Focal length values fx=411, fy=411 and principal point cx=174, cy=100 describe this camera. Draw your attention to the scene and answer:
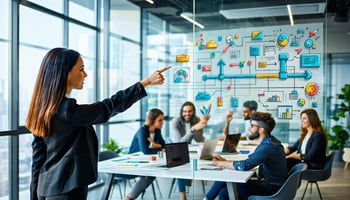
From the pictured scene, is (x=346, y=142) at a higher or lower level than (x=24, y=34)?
lower

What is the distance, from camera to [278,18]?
15.8 ft

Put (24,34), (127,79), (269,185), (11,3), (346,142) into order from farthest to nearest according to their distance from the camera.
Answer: (127,79), (346,142), (24,34), (11,3), (269,185)

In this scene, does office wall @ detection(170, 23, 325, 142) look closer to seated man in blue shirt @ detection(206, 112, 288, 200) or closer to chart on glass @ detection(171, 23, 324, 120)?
chart on glass @ detection(171, 23, 324, 120)

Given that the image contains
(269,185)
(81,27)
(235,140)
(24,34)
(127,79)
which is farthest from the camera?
(127,79)

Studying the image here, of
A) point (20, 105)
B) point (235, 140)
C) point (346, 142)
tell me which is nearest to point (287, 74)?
point (235, 140)

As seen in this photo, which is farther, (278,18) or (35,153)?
(278,18)

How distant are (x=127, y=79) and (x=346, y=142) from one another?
3705mm

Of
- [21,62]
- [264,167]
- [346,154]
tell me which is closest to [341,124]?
[346,154]

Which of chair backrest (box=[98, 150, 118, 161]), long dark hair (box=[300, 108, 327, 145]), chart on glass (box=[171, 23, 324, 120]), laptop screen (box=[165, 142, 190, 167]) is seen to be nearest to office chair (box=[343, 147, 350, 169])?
long dark hair (box=[300, 108, 327, 145])

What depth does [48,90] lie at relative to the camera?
174 centimetres

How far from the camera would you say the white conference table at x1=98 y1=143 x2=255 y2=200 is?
3.51m

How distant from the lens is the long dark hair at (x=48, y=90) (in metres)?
1.71

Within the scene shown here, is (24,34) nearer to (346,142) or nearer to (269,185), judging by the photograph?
(269,185)

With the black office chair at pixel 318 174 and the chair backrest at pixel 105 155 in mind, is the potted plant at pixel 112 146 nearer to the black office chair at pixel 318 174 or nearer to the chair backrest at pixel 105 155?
the chair backrest at pixel 105 155
